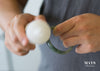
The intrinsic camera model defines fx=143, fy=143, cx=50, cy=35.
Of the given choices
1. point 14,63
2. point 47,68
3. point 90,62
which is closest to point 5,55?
point 14,63

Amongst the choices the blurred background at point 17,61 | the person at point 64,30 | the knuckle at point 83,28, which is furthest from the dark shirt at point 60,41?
the blurred background at point 17,61

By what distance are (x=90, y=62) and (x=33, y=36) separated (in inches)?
8.4

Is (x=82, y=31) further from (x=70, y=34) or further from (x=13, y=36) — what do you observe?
(x=13, y=36)

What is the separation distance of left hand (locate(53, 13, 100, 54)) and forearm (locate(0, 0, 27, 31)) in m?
0.17

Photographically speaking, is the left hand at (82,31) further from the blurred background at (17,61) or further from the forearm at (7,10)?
the blurred background at (17,61)

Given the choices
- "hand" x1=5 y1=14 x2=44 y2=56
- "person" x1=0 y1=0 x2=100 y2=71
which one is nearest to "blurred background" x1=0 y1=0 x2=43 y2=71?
"person" x1=0 y1=0 x2=100 y2=71

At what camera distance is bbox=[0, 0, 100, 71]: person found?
0.84ft

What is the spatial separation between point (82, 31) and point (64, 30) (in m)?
0.03

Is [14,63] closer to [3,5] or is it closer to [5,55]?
[5,55]

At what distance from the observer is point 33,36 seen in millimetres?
215

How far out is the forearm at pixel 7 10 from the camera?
37 cm

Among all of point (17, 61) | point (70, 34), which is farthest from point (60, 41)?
point (17, 61)

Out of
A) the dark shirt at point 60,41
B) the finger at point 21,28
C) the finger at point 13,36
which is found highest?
the finger at point 21,28

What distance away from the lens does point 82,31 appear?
0.84 feet
